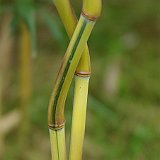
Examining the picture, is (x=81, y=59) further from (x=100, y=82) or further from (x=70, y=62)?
(x=100, y=82)

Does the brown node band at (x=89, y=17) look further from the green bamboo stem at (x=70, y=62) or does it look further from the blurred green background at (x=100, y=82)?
the blurred green background at (x=100, y=82)

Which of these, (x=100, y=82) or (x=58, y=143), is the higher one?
(x=58, y=143)

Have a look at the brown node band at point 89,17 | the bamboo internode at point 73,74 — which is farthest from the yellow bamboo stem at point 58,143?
the brown node band at point 89,17

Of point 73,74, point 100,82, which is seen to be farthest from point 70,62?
point 100,82

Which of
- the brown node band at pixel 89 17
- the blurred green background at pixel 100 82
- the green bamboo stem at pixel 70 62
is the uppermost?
the brown node band at pixel 89 17

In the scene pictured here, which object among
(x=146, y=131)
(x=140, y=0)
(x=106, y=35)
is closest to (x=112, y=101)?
(x=146, y=131)

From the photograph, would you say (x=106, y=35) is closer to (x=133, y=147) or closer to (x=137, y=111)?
(x=137, y=111)
